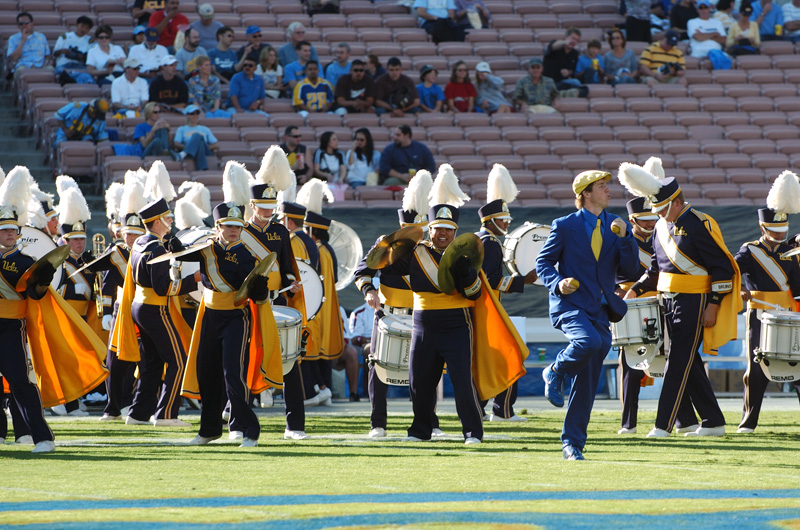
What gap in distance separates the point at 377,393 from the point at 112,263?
351 centimetres

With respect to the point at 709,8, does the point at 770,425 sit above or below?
below

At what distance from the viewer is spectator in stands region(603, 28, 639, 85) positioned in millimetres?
21203

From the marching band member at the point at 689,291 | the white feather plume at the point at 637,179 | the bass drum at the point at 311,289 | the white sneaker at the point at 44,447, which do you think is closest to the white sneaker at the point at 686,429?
the marching band member at the point at 689,291

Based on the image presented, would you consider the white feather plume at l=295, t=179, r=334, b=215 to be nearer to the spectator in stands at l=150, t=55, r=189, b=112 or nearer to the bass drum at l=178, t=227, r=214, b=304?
the bass drum at l=178, t=227, r=214, b=304

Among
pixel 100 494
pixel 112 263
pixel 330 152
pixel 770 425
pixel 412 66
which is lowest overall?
pixel 770 425

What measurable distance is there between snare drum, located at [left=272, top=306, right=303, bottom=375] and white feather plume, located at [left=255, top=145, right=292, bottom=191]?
1.40 metres

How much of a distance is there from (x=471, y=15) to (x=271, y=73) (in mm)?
4365

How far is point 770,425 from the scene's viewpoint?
11.2 metres

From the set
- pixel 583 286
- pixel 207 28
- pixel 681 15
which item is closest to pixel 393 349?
pixel 583 286

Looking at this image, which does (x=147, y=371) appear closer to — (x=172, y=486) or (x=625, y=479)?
(x=172, y=486)

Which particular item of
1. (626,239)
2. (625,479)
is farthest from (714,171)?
(625,479)

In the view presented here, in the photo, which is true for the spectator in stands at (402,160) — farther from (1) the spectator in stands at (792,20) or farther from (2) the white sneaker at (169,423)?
(1) the spectator in stands at (792,20)

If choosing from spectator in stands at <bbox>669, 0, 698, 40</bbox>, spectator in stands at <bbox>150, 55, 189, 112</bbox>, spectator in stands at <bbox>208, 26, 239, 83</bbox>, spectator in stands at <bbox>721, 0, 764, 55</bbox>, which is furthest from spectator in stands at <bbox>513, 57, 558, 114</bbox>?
spectator in stands at <bbox>150, 55, 189, 112</bbox>

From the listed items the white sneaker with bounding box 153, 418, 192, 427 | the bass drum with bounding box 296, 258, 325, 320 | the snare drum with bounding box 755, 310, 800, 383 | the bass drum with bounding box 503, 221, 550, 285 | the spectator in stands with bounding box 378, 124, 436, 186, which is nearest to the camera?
the snare drum with bounding box 755, 310, 800, 383
